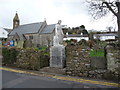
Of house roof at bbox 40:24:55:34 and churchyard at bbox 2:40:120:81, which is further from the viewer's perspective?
house roof at bbox 40:24:55:34

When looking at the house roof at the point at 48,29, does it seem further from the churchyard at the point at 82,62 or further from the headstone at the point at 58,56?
the headstone at the point at 58,56

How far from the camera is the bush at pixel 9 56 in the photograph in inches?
299

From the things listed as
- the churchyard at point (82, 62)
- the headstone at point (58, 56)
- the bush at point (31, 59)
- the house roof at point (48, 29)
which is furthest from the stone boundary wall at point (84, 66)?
the house roof at point (48, 29)

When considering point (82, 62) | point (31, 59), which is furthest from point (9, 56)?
point (82, 62)

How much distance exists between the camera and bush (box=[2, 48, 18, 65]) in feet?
24.9

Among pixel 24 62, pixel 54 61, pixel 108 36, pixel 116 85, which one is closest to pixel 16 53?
pixel 24 62

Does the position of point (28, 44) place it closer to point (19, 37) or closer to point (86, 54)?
point (86, 54)

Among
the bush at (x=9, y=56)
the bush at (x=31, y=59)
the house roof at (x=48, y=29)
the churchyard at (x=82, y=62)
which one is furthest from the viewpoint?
the house roof at (x=48, y=29)

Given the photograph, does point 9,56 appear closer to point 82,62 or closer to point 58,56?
point 58,56

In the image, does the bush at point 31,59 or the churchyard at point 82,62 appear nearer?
the churchyard at point 82,62

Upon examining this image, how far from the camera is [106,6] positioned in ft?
38.7

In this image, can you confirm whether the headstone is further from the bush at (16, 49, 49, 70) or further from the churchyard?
the bush at (16, 49, 49, 70)

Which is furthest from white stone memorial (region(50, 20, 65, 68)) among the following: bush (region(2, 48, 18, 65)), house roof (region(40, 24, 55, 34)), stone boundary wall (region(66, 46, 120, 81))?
house roof (region(40, 24, 55, 34))

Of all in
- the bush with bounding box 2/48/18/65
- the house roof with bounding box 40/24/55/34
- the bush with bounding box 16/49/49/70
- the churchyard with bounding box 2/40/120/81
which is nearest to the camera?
the churchyard with bounding box 2/40/120/81
